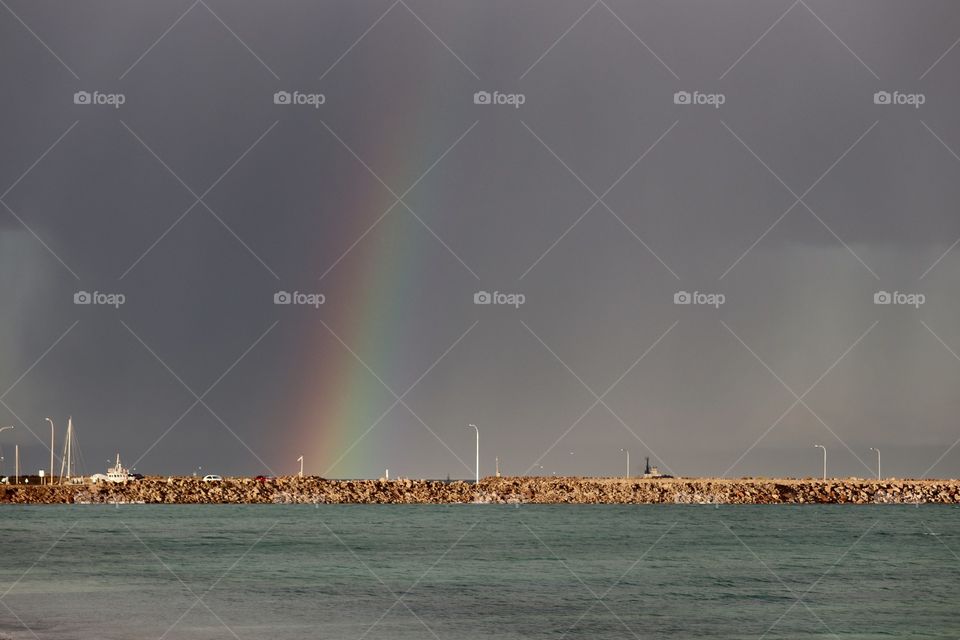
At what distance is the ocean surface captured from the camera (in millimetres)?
34500

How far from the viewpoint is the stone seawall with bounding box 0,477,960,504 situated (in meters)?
136

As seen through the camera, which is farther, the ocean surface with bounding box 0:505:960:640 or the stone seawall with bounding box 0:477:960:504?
the stone seawall with bounding box 0:477:960:504

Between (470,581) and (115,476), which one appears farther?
(115,476)

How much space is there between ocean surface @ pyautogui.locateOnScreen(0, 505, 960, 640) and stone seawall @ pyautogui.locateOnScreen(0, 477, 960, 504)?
1850 inches

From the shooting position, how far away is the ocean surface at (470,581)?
34.5 metres

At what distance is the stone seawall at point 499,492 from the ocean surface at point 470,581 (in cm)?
4698

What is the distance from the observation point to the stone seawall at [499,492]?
445 ft

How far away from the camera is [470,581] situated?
154 ft

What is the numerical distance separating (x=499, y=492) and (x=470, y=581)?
10090 centimetres

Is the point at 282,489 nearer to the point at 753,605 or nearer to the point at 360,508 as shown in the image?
the point at 360,508

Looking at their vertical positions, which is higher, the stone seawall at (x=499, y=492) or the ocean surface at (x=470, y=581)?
the stone seawall at (x=499, y=492)

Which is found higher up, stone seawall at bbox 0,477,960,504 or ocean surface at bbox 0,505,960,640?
stone seawall at bbox 0,477,960,504

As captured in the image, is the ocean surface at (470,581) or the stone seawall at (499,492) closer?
the ocean surface at (470,581)

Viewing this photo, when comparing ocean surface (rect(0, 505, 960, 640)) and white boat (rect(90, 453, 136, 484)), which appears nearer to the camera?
ocean surface (rect(0, 505, 960, 640))
